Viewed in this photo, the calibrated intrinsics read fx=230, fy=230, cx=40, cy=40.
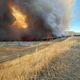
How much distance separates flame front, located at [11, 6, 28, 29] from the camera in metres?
46.3

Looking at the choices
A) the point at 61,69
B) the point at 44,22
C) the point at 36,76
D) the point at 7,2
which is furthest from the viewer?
the point at 44,22

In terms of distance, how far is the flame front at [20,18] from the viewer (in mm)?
46297

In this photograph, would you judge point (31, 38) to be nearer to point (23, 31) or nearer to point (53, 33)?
point (23, 31)

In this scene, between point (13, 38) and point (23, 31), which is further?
point (23, 31)

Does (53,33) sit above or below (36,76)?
above

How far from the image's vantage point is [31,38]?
1779 inches

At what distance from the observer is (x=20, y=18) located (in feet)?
157

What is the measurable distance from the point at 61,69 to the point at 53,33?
38.9 meters

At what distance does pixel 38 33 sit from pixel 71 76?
38.0 meters

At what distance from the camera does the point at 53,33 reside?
2000 inches

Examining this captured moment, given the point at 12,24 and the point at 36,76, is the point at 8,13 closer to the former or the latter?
the point at 12,24

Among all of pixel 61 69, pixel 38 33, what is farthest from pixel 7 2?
pixel 61 69

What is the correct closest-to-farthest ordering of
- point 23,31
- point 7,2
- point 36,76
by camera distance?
1. point 36,76
2. point 7,2
3. point 23,31

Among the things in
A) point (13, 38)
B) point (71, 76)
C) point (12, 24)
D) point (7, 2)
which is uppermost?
point (7, 2)
